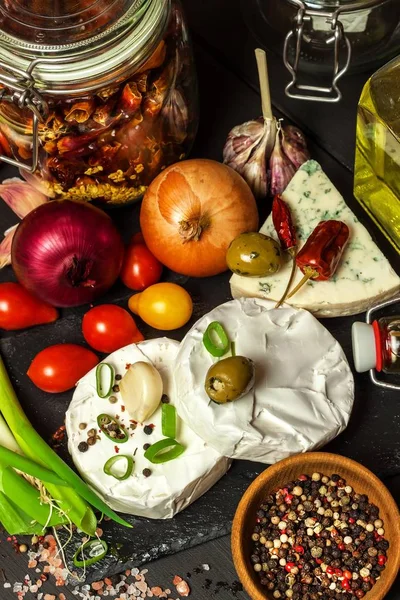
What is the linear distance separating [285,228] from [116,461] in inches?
24.1

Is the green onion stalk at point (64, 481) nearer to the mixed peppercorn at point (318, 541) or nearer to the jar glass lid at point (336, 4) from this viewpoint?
the mixed peppercorn at point (318, 541)

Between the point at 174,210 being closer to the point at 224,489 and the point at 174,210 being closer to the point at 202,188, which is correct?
the point at 202,188

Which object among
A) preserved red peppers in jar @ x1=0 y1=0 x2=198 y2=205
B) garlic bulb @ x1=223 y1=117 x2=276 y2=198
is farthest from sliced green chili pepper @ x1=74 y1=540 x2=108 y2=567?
garlic bulb @ x1=223 y1=117 x2=276 y2=198

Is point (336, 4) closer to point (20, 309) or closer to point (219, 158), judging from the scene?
point (219, 158)

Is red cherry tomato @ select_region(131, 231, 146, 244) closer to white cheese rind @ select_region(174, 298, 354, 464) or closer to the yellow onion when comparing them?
the yellow onion

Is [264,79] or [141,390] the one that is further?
[264,79]

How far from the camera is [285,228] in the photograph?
2.08 m

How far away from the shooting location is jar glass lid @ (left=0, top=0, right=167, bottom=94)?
1781 mm

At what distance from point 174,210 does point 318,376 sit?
1.52 feet

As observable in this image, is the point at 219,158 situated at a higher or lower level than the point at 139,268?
higher

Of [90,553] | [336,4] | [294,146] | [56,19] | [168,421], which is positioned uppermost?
[56,19]

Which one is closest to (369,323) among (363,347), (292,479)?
(363,347)

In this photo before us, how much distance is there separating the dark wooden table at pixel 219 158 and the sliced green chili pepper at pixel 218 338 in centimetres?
21

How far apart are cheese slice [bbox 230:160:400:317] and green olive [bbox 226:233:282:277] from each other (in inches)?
2.3
